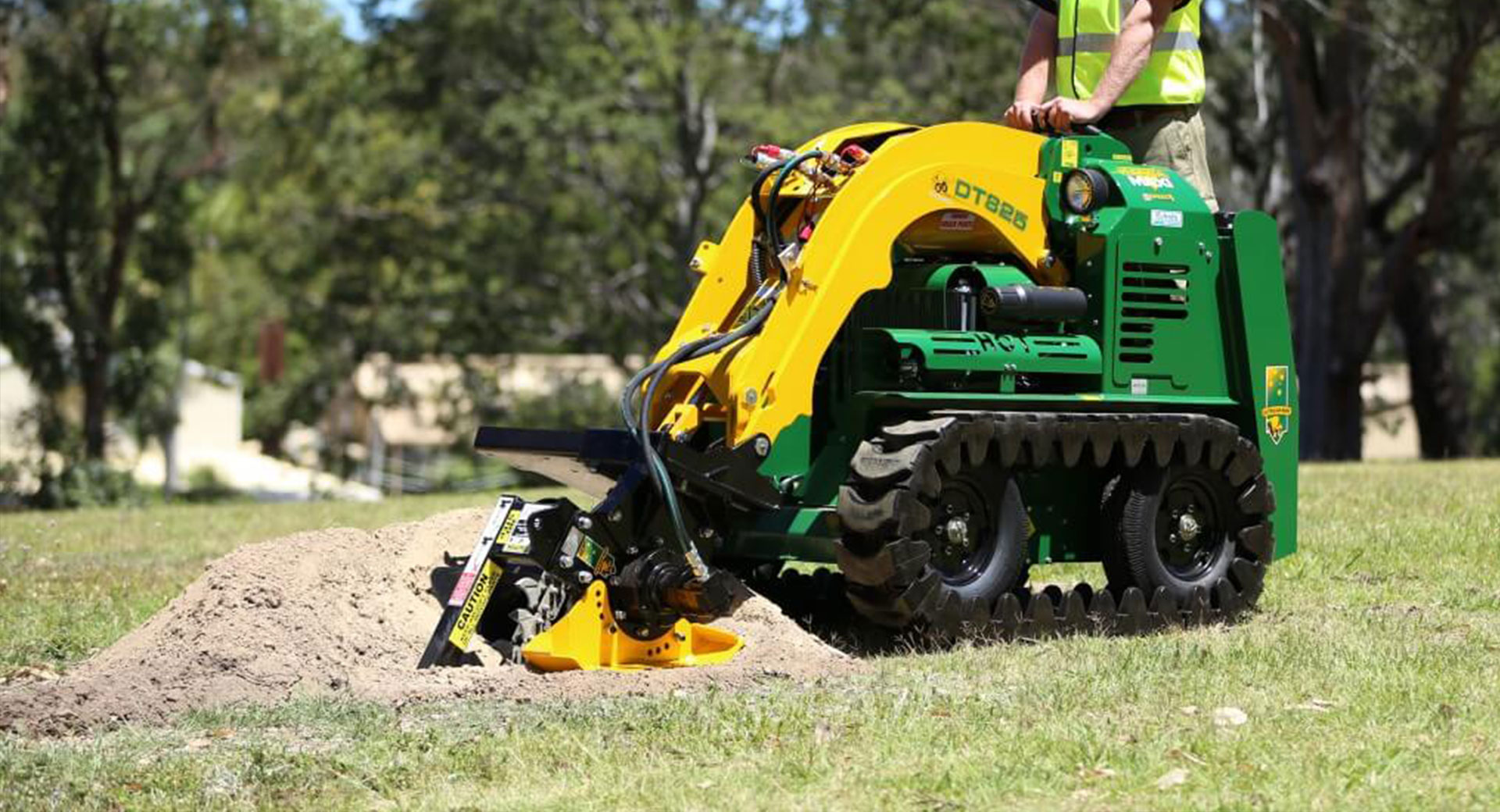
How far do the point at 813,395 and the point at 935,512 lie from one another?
0.79 metres

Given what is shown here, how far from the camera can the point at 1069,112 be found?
9406 millimetres

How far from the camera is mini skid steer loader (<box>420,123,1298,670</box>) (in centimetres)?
821

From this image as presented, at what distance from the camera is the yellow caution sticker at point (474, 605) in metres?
7.98

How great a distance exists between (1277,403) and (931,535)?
6.80ft

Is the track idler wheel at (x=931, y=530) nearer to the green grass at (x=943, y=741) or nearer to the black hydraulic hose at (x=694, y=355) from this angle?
the green grass at (x=943, y=741)

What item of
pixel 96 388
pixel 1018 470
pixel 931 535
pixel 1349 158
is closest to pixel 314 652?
pixel 931 535

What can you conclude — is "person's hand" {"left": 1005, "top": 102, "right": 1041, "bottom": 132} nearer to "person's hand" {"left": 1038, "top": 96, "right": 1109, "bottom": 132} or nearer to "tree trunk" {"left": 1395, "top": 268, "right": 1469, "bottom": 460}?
"person's hand" {"left": 1038, "top": 96, "right": 1109, "bottom": 132}

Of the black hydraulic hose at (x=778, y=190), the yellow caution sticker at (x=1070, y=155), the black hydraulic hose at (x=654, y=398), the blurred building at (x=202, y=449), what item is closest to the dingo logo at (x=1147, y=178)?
the yellow caution sticker at (x=1070, y=155)

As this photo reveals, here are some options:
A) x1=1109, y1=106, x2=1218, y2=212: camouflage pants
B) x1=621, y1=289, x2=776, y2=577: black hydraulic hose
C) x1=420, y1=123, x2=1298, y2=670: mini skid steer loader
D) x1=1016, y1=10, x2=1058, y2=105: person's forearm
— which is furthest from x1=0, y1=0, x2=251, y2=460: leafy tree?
x1=621, y1=289, x2=776, y2=577: black hydraulic hose

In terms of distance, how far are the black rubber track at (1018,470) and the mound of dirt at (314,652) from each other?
40cm

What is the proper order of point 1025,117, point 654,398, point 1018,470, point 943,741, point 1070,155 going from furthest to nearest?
1. point 1025,117
2. point 1070,155
3. point 1018,470
4. point 654,398
5. point 943,741

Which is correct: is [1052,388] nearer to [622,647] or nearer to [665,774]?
[622,647]

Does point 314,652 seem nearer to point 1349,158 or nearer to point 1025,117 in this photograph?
point 1025,117

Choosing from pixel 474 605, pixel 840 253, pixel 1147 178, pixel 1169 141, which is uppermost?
pixel 1169 141
